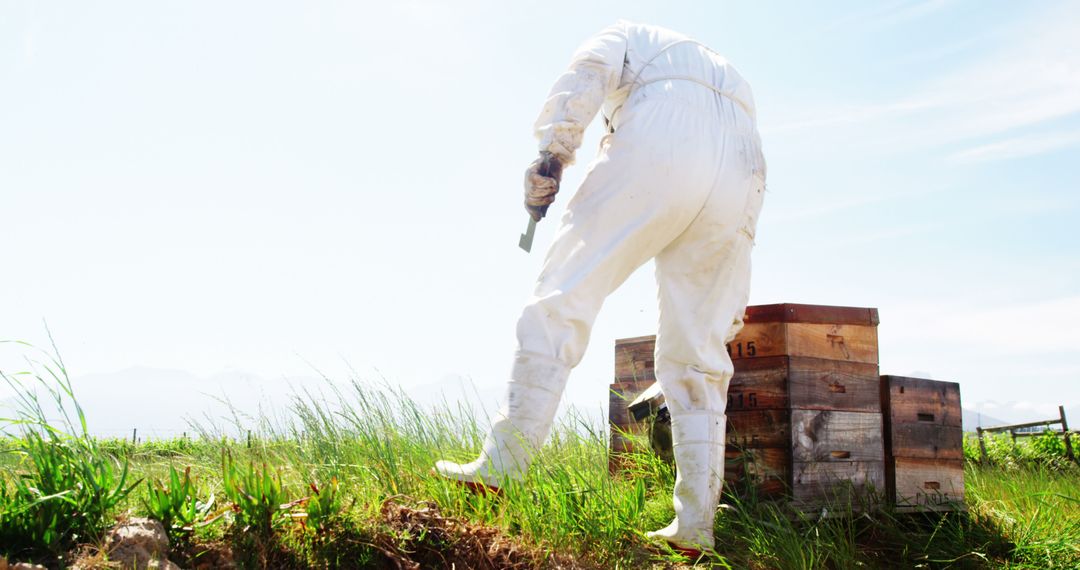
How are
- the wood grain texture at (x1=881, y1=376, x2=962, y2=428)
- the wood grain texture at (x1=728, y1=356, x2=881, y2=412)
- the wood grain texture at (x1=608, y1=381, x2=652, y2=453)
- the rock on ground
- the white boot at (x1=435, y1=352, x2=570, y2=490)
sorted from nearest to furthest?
the rock on ground, the white boot at (x1=435, y1=352, x2=570, y2=490), the wood grain texture at (x1=728, y1=356, x2=881, y2=412), the wood grain texture at (x1=881, y1=376, x2=962, y2=428), the wood grain texture at (x1=608, y1=381, x2=652, y2=453)

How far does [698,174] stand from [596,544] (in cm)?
137

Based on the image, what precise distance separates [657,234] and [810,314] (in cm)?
120

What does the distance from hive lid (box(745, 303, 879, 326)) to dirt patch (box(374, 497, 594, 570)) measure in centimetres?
178

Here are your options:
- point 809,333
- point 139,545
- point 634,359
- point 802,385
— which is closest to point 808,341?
point 809,333

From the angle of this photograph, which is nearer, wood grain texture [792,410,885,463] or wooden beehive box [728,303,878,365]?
wood grain texture [792,410,885,463]

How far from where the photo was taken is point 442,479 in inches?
109

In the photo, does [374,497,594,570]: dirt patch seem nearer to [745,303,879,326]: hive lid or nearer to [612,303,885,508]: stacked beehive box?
[612,303,885,508]: stacked beehive box

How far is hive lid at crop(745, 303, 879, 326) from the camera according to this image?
3801 millimetres

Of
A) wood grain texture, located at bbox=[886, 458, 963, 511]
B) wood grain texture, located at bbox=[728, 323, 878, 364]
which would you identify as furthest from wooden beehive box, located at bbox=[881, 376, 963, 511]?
wood grain texture, located at bbox=[728, 323, 878, 364]

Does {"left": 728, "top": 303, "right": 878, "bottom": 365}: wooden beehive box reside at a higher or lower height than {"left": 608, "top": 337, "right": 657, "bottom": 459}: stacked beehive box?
Result: higher

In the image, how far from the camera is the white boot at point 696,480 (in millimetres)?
2980

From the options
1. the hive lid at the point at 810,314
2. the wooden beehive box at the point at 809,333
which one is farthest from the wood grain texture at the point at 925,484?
the hive lid at the point at 810,314

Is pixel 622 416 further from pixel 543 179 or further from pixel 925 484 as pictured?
pixel 543 179

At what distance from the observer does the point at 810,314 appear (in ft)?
12.6
